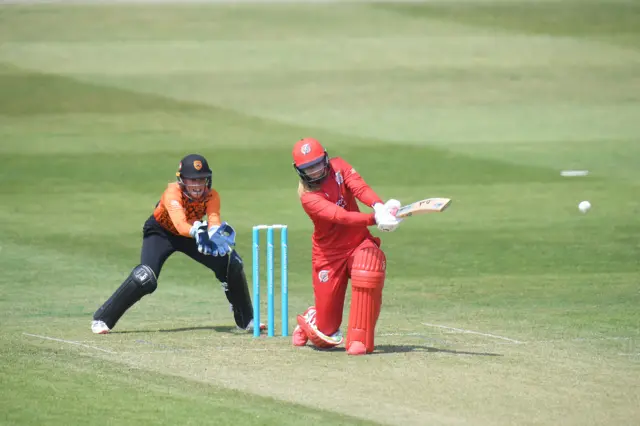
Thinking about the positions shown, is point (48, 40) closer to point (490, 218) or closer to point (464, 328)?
point (490, 218)

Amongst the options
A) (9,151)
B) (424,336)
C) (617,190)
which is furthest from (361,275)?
(9,151)

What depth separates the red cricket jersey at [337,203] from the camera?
10.1 m

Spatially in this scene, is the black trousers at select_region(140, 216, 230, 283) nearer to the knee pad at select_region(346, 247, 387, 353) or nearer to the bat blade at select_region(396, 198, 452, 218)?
the knee pad at select_region(346, 247, 387, 353)

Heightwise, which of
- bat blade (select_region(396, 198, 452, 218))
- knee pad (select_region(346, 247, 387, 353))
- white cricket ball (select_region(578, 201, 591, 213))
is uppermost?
bat blade (select_region(396, 198, 452, 218))

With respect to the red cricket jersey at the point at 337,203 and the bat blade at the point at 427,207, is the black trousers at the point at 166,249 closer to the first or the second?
the red cricket jersey at the point at 337,203

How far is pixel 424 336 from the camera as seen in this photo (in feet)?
36.6

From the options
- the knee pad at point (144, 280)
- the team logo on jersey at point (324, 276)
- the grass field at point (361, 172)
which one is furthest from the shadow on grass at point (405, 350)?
the knee pad at point (144, 280)

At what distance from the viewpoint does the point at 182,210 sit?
36.1 feet

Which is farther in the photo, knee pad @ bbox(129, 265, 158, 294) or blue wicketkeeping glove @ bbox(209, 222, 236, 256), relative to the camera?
knee pad @ bbox(129, 265, 158, 294)

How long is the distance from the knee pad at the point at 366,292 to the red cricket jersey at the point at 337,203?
26cm

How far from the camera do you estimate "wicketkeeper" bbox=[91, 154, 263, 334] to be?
10812mm

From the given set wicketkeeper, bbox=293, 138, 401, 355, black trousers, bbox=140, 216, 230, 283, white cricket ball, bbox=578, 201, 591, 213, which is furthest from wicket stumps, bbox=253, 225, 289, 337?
white cricket ball, bbox=578, 201, 591, 213

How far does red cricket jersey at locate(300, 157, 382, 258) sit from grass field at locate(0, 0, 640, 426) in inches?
34.2

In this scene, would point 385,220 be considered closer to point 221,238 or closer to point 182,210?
point 221,238
